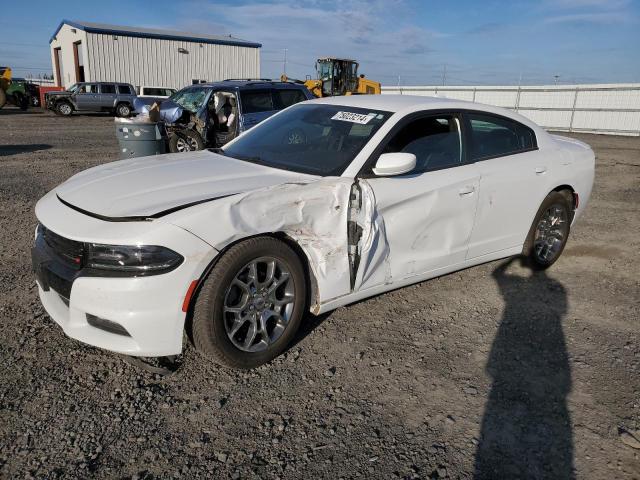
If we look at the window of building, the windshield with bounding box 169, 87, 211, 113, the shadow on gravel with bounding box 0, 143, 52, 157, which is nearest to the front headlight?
the window of building

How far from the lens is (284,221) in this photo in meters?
2.92

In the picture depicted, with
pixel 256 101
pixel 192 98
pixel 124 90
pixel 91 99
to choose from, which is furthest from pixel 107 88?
pixel 256 101

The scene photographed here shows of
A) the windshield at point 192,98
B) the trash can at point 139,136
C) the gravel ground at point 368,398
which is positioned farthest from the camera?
the windshield at point 192,98

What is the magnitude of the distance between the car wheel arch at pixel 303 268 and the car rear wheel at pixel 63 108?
26.3 m

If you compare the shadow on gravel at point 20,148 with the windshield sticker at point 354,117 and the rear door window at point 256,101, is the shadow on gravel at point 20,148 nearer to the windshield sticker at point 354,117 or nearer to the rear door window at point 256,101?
the rear door window at point 256,101

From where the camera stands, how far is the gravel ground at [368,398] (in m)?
2.35

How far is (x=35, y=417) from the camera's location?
8.36 ft

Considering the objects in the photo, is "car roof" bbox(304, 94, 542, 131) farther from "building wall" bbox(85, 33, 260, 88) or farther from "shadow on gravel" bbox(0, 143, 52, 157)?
"building wall" bbox(85, 33, 260, 88)

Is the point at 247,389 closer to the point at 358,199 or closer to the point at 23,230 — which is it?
the point at 358,199

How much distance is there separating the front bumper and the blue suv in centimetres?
745

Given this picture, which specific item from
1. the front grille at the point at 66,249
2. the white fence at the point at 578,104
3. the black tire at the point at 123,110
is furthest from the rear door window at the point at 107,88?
the front grille at the point at 66,249

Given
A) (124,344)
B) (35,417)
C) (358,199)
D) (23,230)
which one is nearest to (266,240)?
(358,199)

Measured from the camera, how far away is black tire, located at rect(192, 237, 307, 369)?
2.71m

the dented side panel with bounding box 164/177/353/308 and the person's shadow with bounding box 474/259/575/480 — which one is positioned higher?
the dented side panel with bounding box 164/177/353/308
